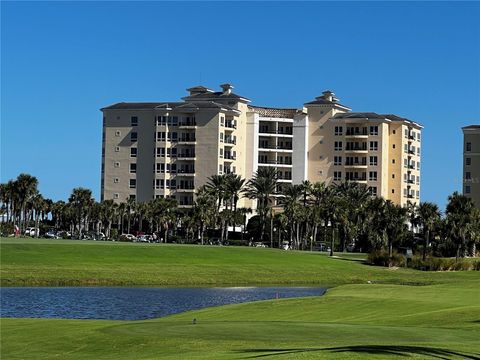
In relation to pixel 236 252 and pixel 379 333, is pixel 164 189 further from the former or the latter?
pixel 379 333

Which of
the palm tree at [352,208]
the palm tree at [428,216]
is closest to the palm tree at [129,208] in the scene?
the palm tree at [352,208]

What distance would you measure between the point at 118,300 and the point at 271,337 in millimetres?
35033

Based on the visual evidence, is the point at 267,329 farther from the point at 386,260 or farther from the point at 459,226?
the point at 459,226

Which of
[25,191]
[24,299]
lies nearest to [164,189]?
[25,191]

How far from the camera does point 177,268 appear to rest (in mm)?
96188

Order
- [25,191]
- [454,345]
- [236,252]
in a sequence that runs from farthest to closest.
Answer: [25,191]
[236,252]
[454,345]

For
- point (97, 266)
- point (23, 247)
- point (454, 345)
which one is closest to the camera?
point (454, 345)

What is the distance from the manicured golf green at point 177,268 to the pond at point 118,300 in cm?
634

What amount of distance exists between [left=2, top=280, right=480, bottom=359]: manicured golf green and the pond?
10.3 m

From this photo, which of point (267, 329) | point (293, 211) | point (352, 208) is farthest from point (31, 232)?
point (267, 329)

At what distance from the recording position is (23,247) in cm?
9925

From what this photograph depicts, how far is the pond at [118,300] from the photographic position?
54.5m

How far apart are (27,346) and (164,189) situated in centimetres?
16578

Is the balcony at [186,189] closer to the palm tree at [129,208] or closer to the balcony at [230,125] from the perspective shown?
the palm tree at [129,208]
